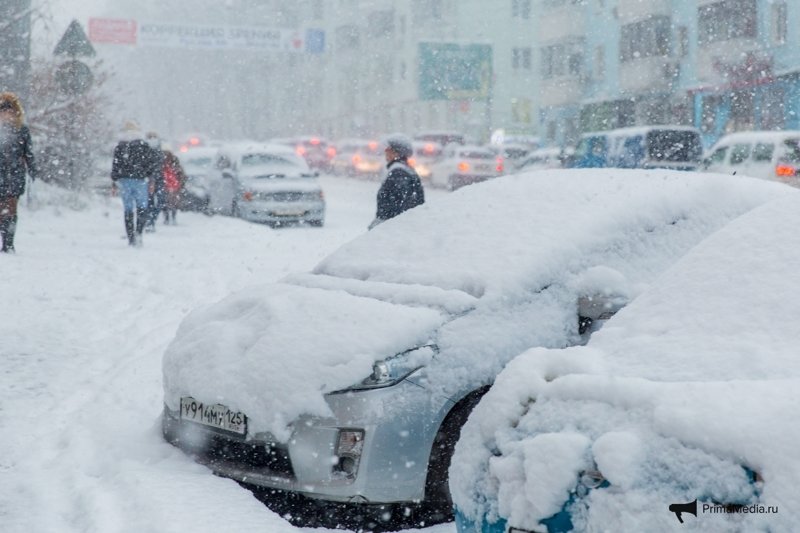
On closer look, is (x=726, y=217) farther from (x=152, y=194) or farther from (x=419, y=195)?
(x=152, y=194)

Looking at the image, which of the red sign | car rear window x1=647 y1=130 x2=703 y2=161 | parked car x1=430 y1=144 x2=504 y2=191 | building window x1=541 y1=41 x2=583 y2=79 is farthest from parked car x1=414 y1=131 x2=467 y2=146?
car rear window x1=647 y1=130 x2=703 y2=161

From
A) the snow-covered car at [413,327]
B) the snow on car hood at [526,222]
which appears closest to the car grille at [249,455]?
the snow-covered car at [413,327]

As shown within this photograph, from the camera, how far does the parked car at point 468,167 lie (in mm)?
38188

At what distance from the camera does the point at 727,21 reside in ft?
144

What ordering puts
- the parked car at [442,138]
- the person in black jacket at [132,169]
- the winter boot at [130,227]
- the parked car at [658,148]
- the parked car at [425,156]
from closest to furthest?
the person in black jacket at [132,169] < the winter boot at [130,227] < the parked car at [658,148] < the parked car at [425,156] < the parked car at [442,138]

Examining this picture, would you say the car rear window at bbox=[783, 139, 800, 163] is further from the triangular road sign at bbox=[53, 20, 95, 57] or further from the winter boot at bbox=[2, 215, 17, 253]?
the winter boot at bbox=[2, 215, 17, 253]

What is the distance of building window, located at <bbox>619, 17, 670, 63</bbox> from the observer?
159 feet

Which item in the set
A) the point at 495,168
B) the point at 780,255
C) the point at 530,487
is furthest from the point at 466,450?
the point at 495,168

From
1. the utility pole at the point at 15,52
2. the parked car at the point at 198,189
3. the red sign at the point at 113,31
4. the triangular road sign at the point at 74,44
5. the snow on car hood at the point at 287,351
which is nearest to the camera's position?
the snow on car hood at the point at 287,351

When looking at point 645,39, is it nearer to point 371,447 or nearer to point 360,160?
point 360,160

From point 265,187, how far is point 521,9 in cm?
4420

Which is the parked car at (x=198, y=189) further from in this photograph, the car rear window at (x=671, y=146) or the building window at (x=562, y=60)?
the building window at (x=562, y=60)

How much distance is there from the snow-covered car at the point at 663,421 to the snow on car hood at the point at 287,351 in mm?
1111

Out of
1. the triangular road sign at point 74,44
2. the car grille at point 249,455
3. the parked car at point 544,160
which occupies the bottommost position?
the car grille at point 249,455
